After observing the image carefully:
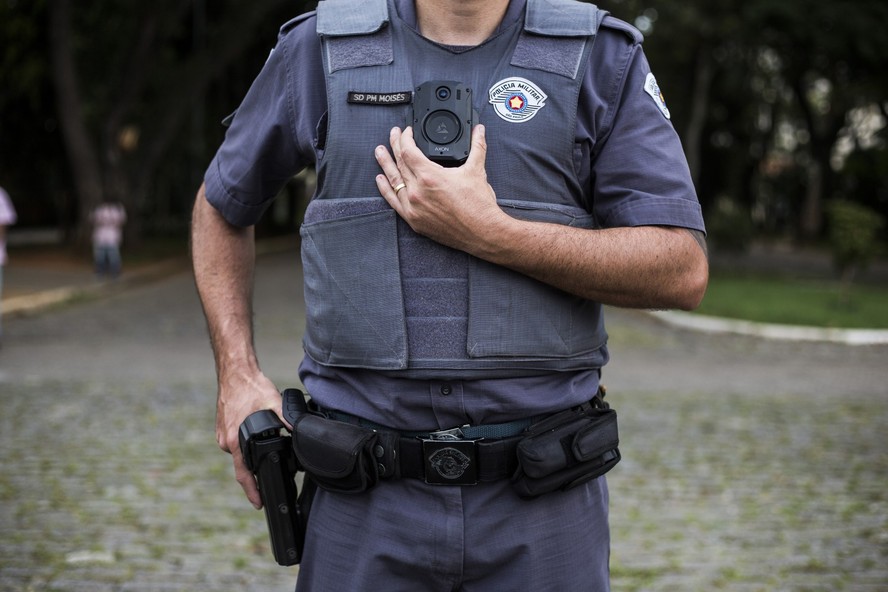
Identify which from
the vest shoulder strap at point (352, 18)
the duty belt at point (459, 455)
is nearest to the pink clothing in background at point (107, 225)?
the vest shoulder strap at point (352, 18)

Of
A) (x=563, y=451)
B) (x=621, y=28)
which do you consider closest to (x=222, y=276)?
(x=563, y=451)

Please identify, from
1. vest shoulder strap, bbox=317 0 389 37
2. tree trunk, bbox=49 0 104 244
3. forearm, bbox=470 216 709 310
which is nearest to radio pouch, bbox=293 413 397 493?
forearm, bbox=470 216 709 310

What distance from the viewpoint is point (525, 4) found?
6.80 ft

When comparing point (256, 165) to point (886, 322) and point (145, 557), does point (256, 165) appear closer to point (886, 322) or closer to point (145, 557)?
point (145, 557)

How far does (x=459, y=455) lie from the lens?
77.0 inches

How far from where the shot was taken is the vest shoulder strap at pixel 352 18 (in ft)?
6.74

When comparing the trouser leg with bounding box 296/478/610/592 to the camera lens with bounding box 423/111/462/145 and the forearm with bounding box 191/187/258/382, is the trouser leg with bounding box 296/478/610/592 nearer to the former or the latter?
the forearm with bounding box 191/187/258/382

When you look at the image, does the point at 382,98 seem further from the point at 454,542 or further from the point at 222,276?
the point at 454,542

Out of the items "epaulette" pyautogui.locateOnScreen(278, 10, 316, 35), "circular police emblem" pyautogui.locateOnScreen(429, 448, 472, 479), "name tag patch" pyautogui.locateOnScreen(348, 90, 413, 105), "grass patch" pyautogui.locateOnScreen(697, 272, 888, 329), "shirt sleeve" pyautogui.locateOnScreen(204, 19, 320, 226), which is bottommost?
"grass patch" pyautogui.locateOnScreen(697, 272, 888, 329)

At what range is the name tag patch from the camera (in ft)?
6.50

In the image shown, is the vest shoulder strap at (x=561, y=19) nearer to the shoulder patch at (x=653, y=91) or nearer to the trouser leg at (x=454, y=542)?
the shoulder patch at (x=653, y=91)

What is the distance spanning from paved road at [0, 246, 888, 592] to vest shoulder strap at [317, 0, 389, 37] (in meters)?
3.04

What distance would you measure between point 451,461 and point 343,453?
0.62 feet

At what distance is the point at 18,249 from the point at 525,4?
27476 mm
